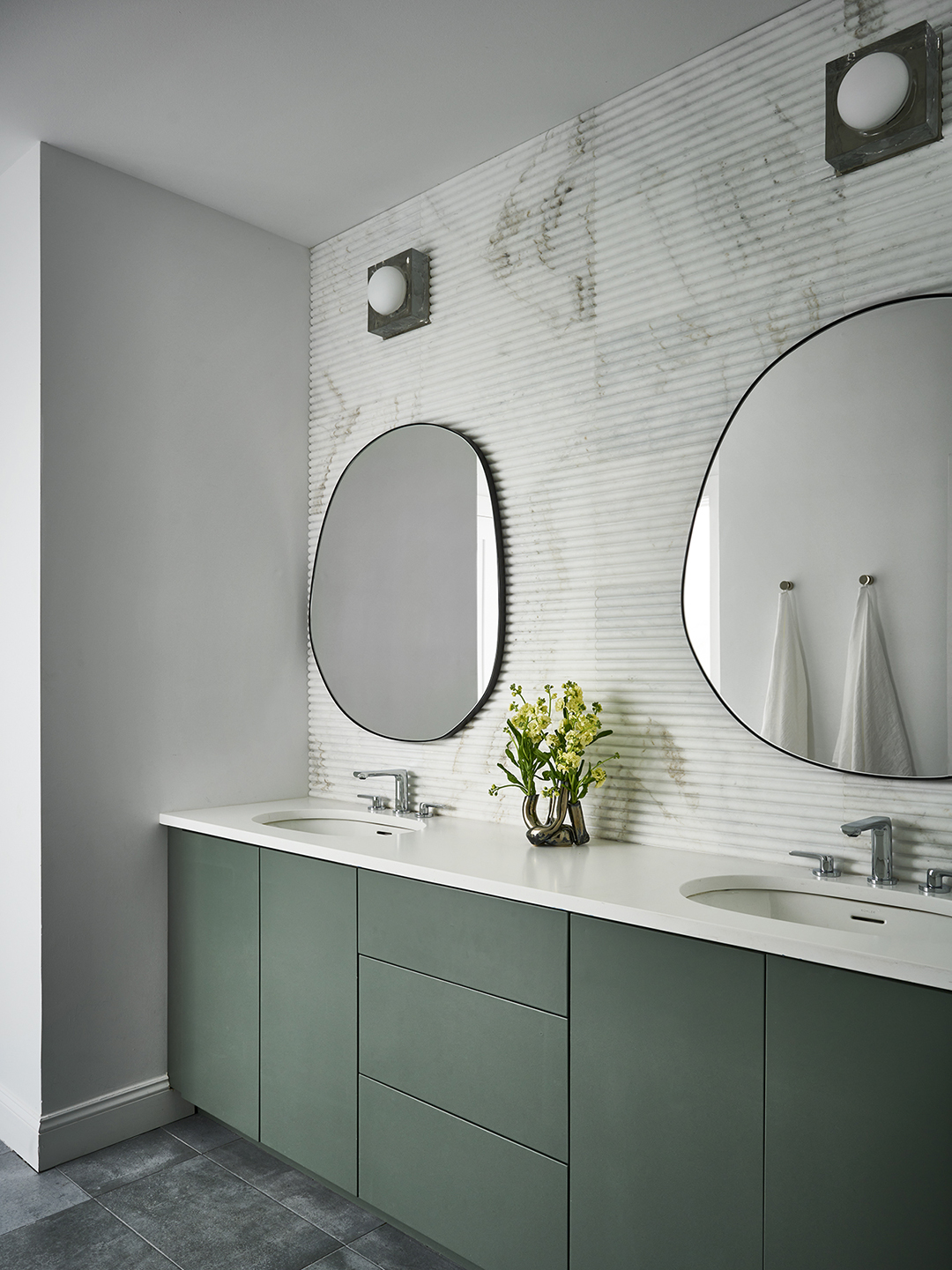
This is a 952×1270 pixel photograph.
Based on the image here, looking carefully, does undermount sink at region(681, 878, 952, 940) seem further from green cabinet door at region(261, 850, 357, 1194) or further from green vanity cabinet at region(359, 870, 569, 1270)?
green cabinet door at region(261, 850, 357, 1194)

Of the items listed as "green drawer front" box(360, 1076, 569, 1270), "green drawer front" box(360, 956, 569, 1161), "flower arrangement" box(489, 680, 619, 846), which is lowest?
"green drawer front" box(360, 1076, 569, 1270)

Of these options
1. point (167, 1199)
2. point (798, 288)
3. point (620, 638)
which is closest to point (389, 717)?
point (620, 638)

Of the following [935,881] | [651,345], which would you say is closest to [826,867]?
[935,881]

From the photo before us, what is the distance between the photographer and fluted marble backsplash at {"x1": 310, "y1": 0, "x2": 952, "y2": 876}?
70.5 inches

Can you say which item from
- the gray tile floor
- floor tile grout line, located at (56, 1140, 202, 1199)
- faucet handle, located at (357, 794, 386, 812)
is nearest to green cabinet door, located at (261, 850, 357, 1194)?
the gray tile floor

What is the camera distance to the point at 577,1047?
1583mm

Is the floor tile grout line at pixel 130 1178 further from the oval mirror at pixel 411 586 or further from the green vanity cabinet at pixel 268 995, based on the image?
the oval mirror at pixel 411 586

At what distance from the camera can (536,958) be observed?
1.65 m

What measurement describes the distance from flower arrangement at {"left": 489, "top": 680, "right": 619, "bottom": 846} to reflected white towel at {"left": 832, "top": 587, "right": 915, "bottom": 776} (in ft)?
1.67

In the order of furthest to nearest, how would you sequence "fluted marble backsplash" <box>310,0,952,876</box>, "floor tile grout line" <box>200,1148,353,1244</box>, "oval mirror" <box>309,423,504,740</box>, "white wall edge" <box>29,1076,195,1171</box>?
"oval mirror" <box>309,423,504,740</box>, "white wall edge" <box>29,1076,195,1171</box>, "floor tile grout line" <box>200,1148,353,1244</box>, "fluted marble backsplash" <box>310,0,952,876</box>

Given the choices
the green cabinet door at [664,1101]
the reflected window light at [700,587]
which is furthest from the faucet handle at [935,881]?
the reflected window light at [700,587]

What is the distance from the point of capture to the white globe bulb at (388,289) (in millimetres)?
2586

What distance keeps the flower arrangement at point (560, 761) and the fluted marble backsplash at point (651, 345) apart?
107 millimetres

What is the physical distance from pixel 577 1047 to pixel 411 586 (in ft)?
4.56
